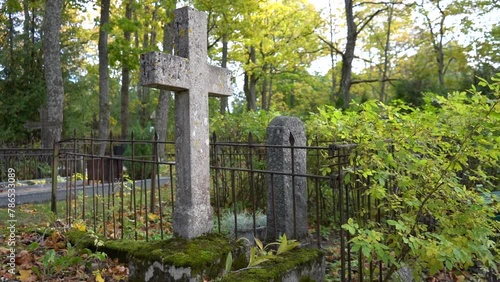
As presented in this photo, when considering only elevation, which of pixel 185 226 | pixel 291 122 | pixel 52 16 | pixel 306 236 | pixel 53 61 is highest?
pixel 52 16

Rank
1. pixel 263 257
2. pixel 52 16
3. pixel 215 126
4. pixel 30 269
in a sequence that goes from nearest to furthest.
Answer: pixel 263 257 → pixel 30 269 → pixel 215 126 → pixel 52 16

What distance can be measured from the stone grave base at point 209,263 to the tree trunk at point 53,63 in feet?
29.6

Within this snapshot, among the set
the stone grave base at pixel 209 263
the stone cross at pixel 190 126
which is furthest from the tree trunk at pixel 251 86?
the stone grave base at pixel 209 263

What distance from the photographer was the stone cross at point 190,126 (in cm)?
315

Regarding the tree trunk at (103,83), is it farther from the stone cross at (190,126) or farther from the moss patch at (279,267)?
the moss patch at (279,267)

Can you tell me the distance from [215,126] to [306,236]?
4081mm

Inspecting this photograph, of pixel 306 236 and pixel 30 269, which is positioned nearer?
pixel 30 269

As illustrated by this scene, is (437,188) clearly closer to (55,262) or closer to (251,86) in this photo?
(55,262)

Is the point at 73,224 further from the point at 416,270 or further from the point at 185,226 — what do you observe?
the point at 416,270

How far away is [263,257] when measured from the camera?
310 centimetres

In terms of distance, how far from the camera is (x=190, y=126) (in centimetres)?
315

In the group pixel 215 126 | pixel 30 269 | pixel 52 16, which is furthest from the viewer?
pixel 52 16

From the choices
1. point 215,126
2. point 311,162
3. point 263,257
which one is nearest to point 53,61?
point 215,126

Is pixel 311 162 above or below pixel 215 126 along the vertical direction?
below
